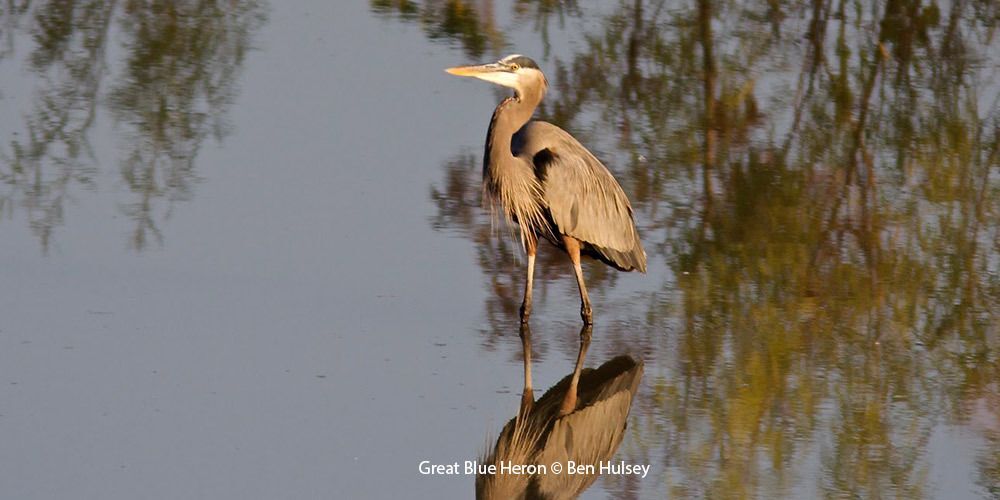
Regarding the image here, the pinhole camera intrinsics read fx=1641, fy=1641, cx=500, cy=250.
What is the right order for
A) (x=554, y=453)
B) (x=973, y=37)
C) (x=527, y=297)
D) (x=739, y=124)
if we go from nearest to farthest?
1. (x=554, y=453)
2. (x=527, y=297)
3. (x=739, y=124)
4. (x=973, y=37)

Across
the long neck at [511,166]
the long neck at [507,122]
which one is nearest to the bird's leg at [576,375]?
the long neck at [511,166]

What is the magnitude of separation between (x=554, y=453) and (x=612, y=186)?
7.32 feet

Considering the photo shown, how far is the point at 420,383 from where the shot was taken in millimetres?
6875

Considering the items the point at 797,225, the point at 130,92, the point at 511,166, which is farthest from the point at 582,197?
the point at 130,92

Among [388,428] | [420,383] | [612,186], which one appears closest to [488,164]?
[612,186]

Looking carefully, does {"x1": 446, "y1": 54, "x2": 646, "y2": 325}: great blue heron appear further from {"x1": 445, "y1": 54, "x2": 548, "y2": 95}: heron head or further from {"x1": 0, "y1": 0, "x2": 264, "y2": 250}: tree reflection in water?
{"x1": 0, "y1": 0, "x2": 264, "y2": 250}: tree reflection in water

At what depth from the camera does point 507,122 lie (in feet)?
25.7

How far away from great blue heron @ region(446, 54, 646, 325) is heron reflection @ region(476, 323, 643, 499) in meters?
0.67

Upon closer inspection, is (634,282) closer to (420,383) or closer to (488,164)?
(488,164)

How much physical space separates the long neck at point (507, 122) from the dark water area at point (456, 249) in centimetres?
71

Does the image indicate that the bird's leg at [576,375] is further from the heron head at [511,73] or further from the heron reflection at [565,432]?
the heron head at [511,73]

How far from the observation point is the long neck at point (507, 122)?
7.82 m

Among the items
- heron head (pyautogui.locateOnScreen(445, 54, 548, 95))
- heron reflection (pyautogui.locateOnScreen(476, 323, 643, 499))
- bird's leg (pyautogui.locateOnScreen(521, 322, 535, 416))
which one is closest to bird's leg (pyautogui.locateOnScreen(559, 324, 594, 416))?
heron reflection (pyautogui.locateOnScreen(476, 323, 643, 499))

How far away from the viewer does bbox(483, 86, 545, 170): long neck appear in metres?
7.82
